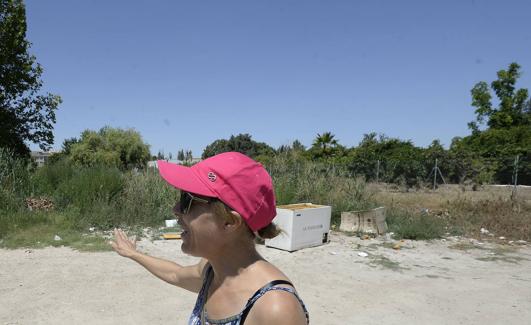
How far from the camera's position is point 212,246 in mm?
1329

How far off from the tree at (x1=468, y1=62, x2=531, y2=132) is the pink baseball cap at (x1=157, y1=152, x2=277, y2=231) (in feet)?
144

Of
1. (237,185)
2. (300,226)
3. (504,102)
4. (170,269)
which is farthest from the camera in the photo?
(504,102)

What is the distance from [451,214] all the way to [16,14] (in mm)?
17623

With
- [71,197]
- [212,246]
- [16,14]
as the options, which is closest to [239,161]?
[212,246]

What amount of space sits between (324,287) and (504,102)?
4130 centimetres

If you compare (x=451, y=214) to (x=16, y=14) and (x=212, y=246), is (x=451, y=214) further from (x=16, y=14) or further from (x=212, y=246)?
(x=16, y=14)

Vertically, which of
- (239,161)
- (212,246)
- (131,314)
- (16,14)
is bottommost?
(131,314)

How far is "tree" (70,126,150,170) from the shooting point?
131 feet

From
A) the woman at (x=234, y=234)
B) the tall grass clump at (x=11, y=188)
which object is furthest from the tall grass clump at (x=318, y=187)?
the woman at (x=234, y=234)

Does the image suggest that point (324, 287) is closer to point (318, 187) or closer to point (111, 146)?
point (318, 187)

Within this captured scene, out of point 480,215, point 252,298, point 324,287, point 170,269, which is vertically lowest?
point 324,287

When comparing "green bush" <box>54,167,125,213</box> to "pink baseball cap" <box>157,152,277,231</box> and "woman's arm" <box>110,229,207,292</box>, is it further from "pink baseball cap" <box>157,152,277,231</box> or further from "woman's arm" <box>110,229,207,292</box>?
"pink baseball cap" <box>157,152,277,231</box>

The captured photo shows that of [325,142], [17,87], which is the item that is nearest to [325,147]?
[325,142]

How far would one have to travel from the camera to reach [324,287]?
565 centimetres
